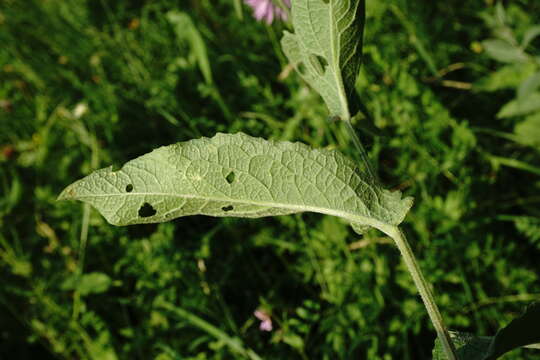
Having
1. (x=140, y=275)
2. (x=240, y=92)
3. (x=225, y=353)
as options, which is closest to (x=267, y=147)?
(x=225, y=353)

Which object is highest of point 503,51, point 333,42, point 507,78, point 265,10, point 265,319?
point 265,10

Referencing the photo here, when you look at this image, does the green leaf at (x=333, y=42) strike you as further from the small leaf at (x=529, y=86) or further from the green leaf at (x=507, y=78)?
the green leaf at (x=507, y=78)

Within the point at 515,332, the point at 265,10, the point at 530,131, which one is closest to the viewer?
the point at 515,332

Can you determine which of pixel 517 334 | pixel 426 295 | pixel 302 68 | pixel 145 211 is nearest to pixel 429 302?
pixel 426 295

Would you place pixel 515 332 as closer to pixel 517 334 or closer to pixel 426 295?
pixel 517 334

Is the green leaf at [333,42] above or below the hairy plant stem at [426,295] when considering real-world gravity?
above

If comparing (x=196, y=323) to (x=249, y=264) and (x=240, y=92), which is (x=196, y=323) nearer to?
(x=249, y=264)

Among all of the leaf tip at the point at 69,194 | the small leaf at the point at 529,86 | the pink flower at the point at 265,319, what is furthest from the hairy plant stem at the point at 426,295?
the small leaf at the point at 529,86
